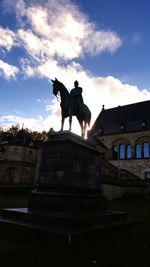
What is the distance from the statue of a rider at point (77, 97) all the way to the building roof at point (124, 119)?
28.9 m

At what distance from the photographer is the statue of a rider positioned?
10.5 metres

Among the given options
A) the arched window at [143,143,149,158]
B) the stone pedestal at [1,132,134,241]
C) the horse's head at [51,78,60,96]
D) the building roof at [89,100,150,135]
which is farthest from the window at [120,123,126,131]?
the stone pedestal at [1,132,134,241]

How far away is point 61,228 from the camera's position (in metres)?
6.31

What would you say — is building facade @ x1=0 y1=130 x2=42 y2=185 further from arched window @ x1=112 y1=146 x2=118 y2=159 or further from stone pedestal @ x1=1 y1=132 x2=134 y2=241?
stone pedestal @ x1=1 y1=132 x2=134 y2=241

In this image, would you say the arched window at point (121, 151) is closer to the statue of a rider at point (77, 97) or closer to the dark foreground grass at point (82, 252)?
the statue of a rider at point (77, 97)

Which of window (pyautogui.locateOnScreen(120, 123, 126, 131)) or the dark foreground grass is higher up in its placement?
window (pyautogui.locateOnScreen(120, 123, 126, 131))

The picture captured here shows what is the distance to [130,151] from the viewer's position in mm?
38312

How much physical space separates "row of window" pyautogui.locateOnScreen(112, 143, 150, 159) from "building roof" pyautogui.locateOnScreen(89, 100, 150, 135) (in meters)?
2.77

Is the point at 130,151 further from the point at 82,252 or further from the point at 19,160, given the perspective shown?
the point at 82,252

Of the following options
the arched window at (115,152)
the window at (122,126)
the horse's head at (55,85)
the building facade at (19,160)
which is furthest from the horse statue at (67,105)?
the building facade at (19,160)

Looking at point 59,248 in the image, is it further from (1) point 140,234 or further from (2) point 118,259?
(1) point 140,234

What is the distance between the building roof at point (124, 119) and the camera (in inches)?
1534

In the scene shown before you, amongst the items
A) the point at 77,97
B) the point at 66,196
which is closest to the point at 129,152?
the point at 77,97

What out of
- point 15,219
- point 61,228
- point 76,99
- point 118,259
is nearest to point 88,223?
point 61,228
